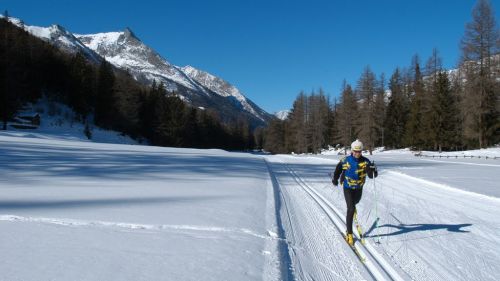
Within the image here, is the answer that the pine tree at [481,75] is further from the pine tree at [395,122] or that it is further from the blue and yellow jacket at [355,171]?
the blue and yellow jacket at [355,171]

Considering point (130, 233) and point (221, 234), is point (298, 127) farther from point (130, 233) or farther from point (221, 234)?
point (130, 233)

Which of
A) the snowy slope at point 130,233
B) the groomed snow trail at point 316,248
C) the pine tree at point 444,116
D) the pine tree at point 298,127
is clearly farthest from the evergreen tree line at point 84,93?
the groomed snow trail at point 316,248

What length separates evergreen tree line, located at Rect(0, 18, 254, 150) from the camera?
158 feet

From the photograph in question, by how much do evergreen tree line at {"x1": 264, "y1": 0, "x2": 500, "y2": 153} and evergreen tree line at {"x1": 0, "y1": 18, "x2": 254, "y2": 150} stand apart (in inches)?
1148

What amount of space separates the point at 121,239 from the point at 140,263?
1149 mm

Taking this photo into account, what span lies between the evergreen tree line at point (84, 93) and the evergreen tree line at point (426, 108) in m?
29.2

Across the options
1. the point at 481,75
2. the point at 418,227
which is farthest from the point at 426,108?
the point at 418,227

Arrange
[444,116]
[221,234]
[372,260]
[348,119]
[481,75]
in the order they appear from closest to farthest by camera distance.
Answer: [372,260] → [221,234] → [481,75] → [444,116] → [348,119]

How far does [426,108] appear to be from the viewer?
5150cm

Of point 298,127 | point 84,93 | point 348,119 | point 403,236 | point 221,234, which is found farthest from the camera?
point 298,127

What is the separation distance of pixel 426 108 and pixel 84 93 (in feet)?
180

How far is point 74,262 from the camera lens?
441 centimetres

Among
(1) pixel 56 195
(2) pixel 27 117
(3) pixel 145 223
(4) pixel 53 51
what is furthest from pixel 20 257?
(4) pixel 53 51

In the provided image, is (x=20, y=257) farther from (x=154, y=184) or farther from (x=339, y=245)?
(x=154, y=184)
